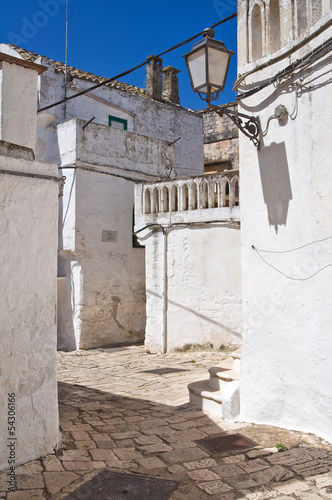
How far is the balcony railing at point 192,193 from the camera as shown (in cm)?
982

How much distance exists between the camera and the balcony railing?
9.82 metres

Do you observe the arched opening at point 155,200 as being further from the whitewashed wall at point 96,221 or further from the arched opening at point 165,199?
the whitewashed wall at point 96,221

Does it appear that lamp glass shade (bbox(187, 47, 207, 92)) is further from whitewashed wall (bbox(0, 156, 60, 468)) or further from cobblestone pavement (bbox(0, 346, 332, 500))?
cobblestone pavement (bbox(0, 346, 332, 500))

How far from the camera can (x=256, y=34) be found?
539 centimetres

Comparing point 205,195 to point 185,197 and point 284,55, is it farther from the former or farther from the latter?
point 284,55

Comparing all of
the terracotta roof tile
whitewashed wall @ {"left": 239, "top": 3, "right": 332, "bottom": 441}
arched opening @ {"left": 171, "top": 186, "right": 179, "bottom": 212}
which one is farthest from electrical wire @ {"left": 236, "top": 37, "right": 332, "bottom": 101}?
the terracotta roof tile

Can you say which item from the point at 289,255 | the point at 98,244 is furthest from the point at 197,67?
the point at 98,244

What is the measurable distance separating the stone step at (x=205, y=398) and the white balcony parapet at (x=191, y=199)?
464cm

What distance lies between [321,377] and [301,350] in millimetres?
341

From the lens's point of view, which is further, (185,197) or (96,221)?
(96,221)

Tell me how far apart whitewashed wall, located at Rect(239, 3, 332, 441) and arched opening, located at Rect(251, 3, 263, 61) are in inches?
7.9

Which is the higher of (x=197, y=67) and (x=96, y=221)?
(x=197, y=67)

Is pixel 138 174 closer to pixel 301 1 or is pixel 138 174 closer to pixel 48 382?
pixel 301 1

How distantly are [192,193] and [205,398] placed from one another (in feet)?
18.4
